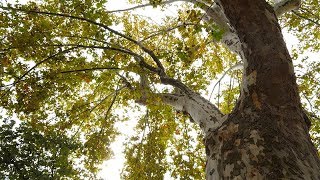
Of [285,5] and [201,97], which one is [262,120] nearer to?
[201,97]

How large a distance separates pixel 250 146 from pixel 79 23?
486 centimetres

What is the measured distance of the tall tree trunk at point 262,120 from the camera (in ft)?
6.59

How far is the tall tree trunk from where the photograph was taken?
2.01m

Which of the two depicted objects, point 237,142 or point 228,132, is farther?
point 228,132

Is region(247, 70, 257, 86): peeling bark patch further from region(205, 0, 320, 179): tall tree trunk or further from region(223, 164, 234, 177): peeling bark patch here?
region(223, 164, 234, 177): peeling bark patch

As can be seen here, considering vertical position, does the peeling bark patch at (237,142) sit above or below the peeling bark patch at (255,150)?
above

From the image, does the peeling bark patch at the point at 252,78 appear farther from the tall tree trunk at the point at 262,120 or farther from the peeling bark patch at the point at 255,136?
the peeling bark patch at the point at 255,136

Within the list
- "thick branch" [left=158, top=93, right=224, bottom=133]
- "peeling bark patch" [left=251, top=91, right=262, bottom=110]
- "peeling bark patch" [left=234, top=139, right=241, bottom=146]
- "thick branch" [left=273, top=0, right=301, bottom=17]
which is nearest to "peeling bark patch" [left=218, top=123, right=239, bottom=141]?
"peeling bark patch" [left=234, top=139, right=241, bottom=146]

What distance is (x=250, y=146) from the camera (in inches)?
85.4

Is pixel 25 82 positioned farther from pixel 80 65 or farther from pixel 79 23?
pixel 79 23

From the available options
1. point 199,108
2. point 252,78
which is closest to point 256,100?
point 252,78

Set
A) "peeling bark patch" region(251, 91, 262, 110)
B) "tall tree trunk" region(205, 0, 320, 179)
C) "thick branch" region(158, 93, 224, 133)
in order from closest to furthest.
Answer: "tall tree trunk" region(205, 0, 320, 179)
"peeling bark patch" region(251, 91, 262, 110)
"thick branch" region(158, 93, 224, 133)

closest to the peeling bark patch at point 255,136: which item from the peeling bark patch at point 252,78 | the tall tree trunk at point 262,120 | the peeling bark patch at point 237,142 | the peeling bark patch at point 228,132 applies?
the tall tree trunk at point 262,120

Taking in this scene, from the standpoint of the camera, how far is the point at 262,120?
7.59 ft
